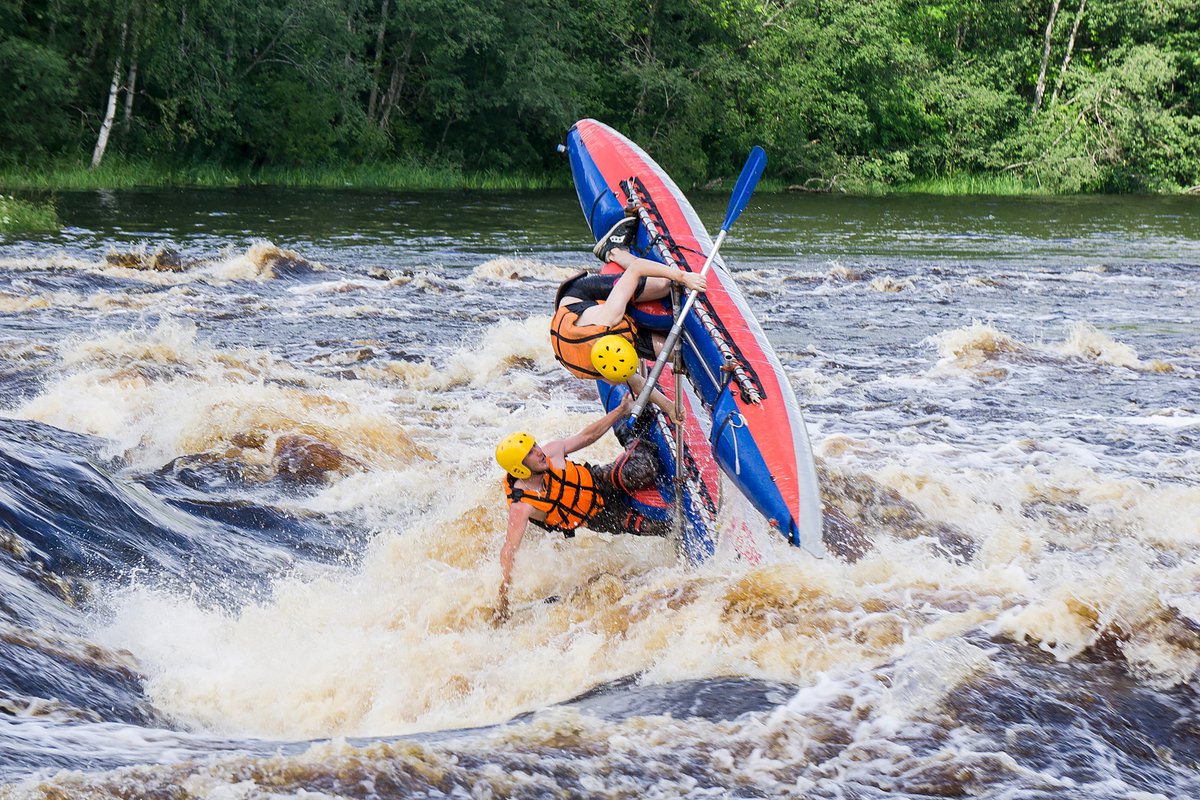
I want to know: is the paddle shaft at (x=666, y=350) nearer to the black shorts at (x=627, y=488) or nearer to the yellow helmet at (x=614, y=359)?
the yellow helmet at (x=614, y=359)

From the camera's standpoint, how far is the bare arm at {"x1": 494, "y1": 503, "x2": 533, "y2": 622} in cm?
562

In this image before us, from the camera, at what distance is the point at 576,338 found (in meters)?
6.02

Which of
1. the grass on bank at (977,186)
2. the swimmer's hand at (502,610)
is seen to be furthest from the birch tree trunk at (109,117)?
the swimmer's hand at (502,610)

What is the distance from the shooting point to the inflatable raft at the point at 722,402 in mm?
5363

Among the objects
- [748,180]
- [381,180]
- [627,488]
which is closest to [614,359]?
[627,488]

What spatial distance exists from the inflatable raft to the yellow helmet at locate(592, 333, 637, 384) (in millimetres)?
516

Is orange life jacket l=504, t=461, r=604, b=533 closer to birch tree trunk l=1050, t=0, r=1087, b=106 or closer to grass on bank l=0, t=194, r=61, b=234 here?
grass on bank l=0, t=194, r=61, b=234

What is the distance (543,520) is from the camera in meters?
5.82

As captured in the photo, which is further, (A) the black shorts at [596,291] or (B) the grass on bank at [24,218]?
(B) the grass on bank at [24,218]

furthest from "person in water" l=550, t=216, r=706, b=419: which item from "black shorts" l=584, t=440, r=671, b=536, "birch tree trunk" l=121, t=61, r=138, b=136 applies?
"birch tree trunk" l=121, t=61, r=138, b=136

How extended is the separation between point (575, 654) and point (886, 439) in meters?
4.26

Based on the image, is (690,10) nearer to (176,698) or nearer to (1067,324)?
(1067,324)

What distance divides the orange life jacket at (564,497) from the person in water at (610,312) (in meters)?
0.49

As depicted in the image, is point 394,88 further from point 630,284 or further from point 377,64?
point 630,284
